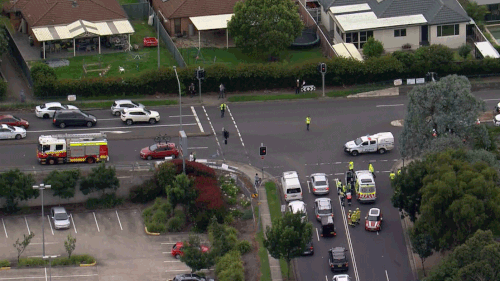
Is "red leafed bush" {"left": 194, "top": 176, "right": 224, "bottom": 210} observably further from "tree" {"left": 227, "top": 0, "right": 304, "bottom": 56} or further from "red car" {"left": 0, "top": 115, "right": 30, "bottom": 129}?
"tree" {"left": 227, "top": 0, "right": 304, "bottom": 56}

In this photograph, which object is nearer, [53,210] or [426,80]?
[53,210]

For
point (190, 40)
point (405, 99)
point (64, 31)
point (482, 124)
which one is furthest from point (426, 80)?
point (64, 31)

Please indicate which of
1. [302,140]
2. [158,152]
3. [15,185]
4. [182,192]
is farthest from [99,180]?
[302,140]

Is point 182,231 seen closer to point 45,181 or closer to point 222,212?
point 222,212

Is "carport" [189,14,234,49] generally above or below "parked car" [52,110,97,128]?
above

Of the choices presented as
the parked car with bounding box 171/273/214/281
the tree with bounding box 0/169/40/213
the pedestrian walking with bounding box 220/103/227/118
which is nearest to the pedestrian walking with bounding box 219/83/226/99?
the pedestrian walking with bounding box 220/103/227/118

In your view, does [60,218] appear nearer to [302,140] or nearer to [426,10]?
[302,140]
